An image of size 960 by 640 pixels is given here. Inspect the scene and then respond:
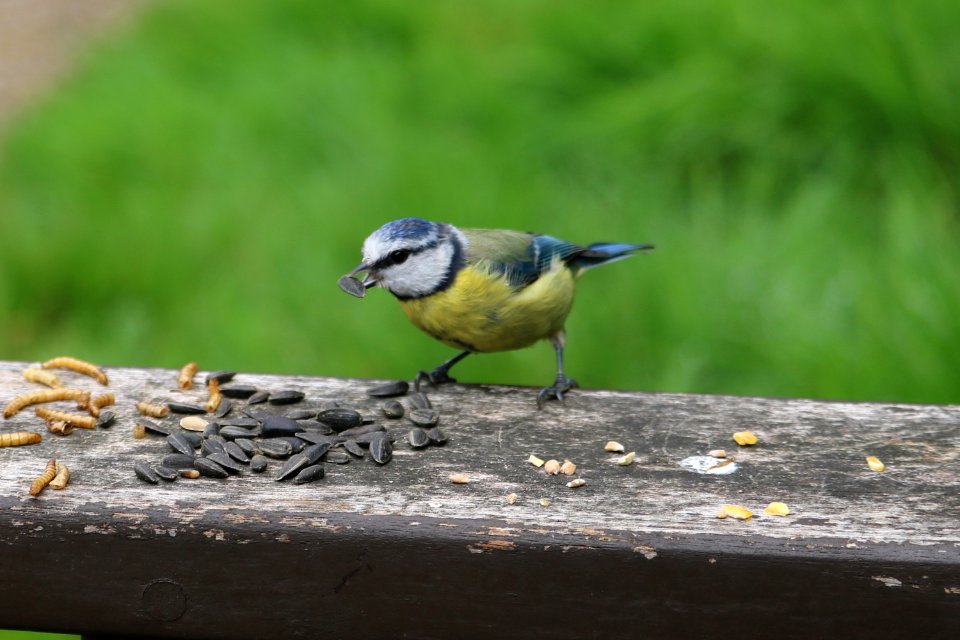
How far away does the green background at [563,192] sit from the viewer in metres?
3.36

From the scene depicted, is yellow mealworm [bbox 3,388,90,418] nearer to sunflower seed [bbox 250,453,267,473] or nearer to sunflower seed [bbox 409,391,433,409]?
sunflower seed [bbox 250,453,267,473]

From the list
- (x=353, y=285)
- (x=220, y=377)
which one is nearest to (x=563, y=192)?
(x=353, y=285)

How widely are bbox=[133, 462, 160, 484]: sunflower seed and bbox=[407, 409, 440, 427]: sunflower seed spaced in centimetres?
41

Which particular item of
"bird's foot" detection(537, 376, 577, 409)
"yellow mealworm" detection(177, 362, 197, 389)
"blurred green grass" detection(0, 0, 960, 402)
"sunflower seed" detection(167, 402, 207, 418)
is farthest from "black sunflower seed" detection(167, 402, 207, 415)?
"blurred green grass" detection(0, 0, 960, 402)

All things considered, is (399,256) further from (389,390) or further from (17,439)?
(17,439)

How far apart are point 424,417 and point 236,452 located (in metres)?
0.30

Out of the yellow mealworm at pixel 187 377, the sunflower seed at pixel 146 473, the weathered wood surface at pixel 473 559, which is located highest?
the yellow mealworm at pixel 187 377

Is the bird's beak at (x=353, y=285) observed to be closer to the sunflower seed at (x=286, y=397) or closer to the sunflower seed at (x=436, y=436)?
the sunflower seed at (x=286, y=397)

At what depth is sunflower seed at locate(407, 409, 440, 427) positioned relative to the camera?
1755mm

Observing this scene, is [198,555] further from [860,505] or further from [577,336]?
[577,336]

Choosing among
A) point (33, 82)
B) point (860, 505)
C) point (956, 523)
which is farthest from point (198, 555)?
point (33, 82)

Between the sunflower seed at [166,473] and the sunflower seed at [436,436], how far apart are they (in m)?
0.38

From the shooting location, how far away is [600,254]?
2945 millimetres

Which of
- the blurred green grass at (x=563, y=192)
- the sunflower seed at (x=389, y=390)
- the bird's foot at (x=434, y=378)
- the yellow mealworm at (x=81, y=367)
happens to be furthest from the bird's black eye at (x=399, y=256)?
the blurred green grass at (x=563, y=192)
